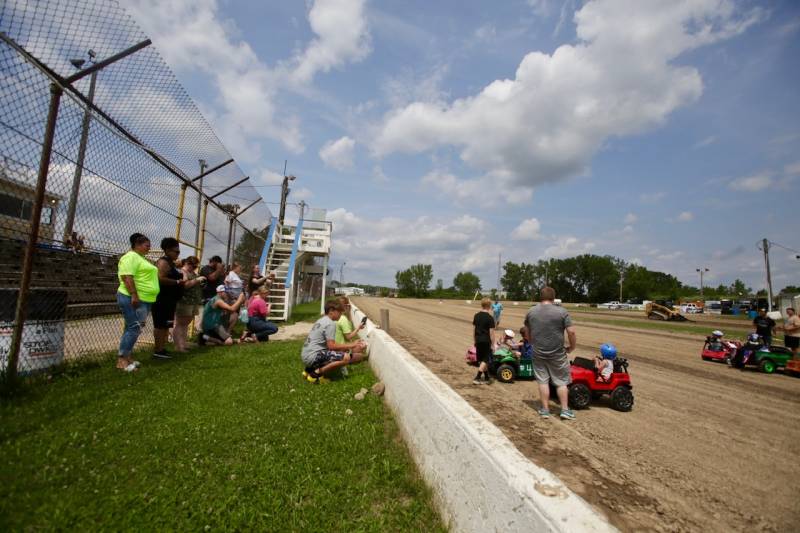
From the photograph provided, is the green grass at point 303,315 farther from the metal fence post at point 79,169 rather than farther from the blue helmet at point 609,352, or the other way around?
the blue helmet at point 609,352

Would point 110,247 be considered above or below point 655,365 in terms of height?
above

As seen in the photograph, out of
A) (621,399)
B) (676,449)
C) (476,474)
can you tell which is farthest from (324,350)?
(676,449)

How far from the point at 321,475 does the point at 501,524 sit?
176 cm

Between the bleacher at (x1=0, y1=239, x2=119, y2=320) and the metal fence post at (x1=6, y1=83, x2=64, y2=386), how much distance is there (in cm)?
24

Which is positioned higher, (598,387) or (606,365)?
(606,365)

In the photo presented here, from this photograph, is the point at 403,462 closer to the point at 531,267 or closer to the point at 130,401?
the point at 130,401

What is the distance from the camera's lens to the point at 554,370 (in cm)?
516

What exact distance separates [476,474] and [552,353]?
351 cm

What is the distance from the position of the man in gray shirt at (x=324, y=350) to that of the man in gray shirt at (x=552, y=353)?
2.97 m

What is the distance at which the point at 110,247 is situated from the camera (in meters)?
5.53

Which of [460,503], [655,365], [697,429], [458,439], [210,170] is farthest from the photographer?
[655,365]

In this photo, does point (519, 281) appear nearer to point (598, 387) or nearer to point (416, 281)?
point (416, 281)

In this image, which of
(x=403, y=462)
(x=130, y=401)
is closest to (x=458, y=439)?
(x=403, y=462)

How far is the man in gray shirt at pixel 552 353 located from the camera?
510 centimetres
